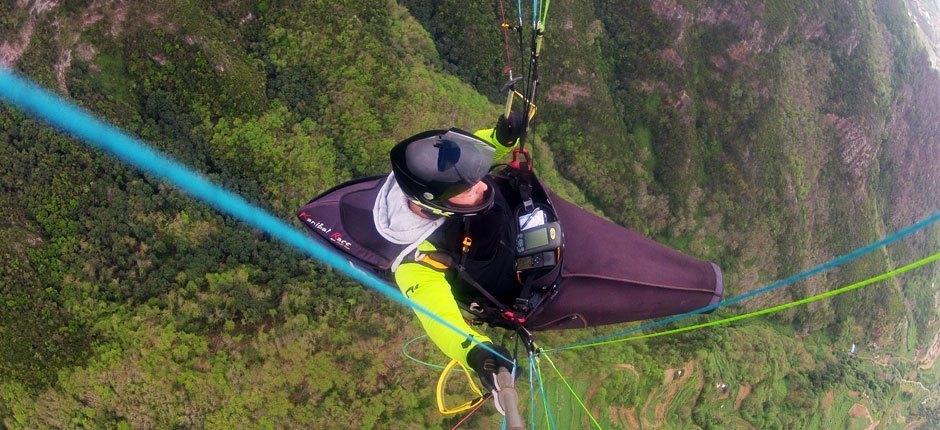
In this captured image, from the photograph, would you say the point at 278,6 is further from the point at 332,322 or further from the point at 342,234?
the point at 342,234

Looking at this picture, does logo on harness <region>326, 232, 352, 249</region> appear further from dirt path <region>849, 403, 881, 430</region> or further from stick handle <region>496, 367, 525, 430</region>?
dirt path <region>849, 403, 881, 430</region>

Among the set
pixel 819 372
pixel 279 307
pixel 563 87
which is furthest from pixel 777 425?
pixel 279 307

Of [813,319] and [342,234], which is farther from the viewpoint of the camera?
[813,319]

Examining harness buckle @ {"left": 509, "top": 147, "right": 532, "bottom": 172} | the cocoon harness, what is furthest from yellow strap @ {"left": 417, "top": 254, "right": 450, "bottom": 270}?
harness buckle @ {"left": 509, "top": 147, "right": 532, "bottom": 172}

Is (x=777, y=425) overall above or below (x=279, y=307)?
below

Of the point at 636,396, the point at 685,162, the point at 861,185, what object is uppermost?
the point at 685,162

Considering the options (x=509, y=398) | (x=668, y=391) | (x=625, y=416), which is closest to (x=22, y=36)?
(x=509, y=398)
